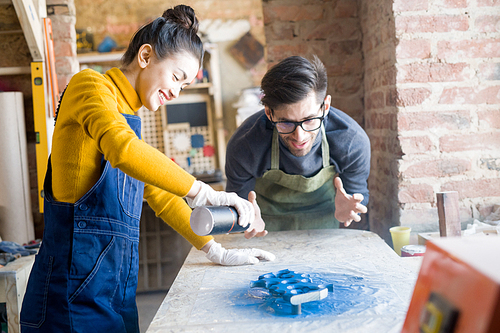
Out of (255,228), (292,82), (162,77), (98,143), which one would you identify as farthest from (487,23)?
(98,143)

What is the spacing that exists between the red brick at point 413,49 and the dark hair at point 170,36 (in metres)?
1.06

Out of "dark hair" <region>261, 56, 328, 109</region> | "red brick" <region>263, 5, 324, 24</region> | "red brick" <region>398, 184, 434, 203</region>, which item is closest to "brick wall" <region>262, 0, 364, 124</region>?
"red brick" <region>263, 5, 324, 24</region>

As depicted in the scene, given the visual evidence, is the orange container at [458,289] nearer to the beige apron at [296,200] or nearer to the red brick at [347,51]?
the beige apron at [296,200]

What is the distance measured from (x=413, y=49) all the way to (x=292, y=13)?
3.07ft

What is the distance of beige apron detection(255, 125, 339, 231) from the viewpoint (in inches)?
83.7

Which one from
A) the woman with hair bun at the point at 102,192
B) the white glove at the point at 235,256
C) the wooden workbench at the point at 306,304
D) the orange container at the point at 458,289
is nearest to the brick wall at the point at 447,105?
the wooden workbench at the point at 306,304

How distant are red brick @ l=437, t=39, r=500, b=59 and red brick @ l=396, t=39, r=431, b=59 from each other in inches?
2.3

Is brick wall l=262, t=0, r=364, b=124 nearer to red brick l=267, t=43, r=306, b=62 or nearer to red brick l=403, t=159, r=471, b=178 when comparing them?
red brick l=267, t=43, r=306, b=62

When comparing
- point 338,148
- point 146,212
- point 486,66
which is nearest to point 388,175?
point 338,148

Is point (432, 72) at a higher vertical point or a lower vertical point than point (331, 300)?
higher

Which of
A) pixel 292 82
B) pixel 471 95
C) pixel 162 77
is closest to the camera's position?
pixel 162 77

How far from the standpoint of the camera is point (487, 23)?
2.05 meters

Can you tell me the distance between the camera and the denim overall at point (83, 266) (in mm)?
1250

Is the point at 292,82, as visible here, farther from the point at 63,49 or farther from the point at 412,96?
the point at 63,49
